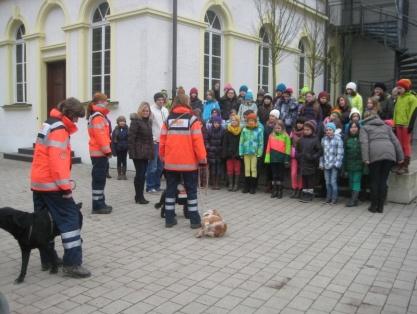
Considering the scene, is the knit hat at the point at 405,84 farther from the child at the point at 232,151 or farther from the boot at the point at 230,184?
the boot at the point at 230,184

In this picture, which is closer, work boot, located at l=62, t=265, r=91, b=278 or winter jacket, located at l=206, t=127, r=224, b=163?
work boot, located at l=62, t=265, r=91, b=278

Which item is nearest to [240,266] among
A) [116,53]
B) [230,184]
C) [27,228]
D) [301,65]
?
[27,228]

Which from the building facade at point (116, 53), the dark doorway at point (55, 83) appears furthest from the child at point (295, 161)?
the dark doorway at point (55, 83)

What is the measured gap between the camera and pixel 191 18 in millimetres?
12891

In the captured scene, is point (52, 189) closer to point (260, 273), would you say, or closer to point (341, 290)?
point (260, 273)

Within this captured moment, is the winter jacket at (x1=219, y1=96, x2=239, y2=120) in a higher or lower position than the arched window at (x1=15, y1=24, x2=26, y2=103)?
lower

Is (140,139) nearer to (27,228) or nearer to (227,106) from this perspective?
(227,106)

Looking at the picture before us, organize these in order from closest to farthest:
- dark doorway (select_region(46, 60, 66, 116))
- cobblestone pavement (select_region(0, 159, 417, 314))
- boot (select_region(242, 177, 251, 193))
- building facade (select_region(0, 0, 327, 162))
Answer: cobblestone pavement (select_region(0, 159, 417, 314)) → boot (select_region(242, 177, 251, 193)) → building facade (select_region(0, 0, 327, 162)) → dark doorway (select_region(46, 60, 66, 116))

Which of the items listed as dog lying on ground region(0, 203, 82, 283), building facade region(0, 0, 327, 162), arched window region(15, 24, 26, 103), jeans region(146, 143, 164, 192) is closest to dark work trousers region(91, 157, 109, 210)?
jeans region(146, 143, 164, 192)

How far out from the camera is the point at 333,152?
28.2 ft

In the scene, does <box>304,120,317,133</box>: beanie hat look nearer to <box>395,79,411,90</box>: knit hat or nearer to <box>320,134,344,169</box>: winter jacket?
<box>320,134,344,169</box>: winter jacket

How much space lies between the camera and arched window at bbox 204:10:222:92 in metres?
14.0

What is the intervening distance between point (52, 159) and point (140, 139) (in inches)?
147

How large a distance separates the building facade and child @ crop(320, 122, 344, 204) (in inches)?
199
